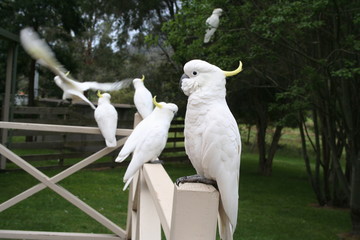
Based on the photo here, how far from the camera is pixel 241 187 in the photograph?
311 inches

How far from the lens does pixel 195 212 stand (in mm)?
810

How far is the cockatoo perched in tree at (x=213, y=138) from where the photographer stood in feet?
3.68

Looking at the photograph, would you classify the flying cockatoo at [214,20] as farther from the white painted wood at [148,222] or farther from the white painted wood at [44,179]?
the white painted wood at [148,222]

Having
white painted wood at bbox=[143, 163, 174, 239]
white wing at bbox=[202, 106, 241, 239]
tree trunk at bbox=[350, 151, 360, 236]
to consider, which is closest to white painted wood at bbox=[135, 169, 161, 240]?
white painted wood at bbox=[143, 163, 174, 239]

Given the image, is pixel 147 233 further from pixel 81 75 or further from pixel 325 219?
pixel 81 75

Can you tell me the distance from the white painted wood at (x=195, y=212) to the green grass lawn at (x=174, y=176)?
3.69 meters

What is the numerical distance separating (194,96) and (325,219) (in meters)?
5.23

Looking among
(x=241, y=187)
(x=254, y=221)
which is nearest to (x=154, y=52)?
(x=241, y=187)

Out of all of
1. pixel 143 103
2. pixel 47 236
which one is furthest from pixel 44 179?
pixel 143 103

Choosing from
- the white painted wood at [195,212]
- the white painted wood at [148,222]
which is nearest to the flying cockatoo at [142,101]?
the white painted wood at [148,222]

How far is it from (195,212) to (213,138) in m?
0.43

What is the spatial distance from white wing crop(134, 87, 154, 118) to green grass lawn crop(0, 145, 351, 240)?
5.47 feet

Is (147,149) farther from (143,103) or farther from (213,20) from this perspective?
(213,20)

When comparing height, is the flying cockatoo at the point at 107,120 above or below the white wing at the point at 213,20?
below
